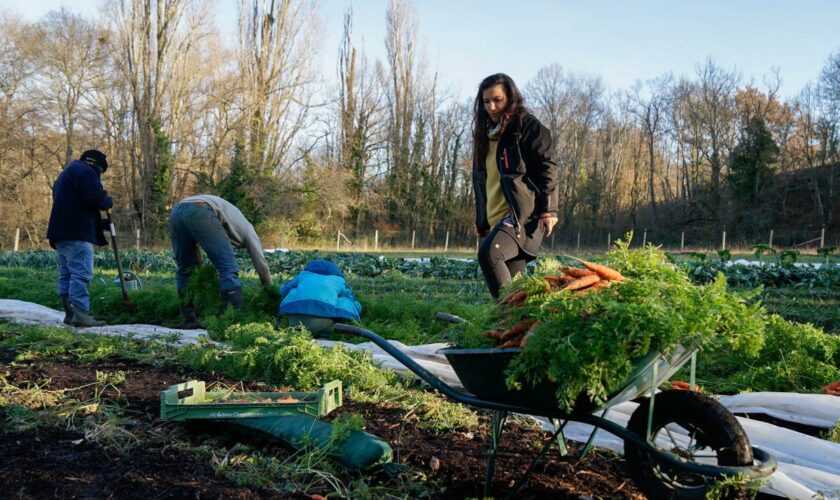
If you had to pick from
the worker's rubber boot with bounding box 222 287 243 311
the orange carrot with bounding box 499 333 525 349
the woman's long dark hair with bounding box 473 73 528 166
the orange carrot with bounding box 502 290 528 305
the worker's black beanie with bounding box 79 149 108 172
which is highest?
the woman's long dark hair with bounding box 473 73 528 166

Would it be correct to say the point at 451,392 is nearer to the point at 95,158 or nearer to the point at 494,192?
the point at 494,192

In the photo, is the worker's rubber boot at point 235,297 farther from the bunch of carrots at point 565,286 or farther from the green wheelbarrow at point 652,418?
the bunch of carrots at point 565,286

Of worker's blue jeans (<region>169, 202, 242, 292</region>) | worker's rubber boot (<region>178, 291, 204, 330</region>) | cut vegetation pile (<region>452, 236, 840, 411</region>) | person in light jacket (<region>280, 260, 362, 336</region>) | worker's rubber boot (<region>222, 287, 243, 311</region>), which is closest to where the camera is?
cut vegetation pile (<region>452, 236, 840, 411</region>)

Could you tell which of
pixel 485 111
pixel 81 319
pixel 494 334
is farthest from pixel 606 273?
pixel 81 319

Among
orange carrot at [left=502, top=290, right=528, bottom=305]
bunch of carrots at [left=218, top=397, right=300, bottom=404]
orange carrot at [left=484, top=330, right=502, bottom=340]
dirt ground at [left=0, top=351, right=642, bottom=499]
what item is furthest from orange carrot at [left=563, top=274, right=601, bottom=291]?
bunch of carrots at [left=218, top=397, right=300, bottom=404]

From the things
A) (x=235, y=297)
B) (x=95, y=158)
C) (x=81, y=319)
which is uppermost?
(x=95, y=158)

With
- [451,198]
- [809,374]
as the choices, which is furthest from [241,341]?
[451,198]

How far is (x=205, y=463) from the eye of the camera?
8.98 feet

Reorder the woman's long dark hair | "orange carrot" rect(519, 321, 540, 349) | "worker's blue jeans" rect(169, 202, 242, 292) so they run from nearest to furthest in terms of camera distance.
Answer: "orange carrot" rect(519, 321, 540, 349), the woman's long dark hair, "worker's blue jeans" rect(169, 202, 242, 292)

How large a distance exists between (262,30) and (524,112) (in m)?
29.3

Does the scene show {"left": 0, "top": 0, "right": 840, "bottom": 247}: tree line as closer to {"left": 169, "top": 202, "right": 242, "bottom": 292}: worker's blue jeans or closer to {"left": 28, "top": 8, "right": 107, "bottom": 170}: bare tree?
{"left": 28, "top": 8, "right": 107, "bottom": 170}: bare tree

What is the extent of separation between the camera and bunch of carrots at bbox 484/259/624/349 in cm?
240

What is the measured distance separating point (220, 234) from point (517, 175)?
11.4 ft

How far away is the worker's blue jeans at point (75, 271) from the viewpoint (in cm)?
674
